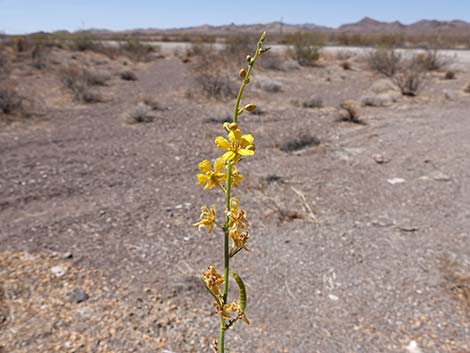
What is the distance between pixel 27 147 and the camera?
227 inches

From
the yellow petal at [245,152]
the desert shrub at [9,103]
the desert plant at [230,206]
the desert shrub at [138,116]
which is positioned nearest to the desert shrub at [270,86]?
the desert shrub at [138,116]

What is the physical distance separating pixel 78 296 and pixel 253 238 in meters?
1.52

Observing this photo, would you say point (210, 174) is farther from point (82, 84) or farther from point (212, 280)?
point (82, 84)

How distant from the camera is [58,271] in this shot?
294 centimetres

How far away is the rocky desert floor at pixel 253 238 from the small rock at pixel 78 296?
11mm

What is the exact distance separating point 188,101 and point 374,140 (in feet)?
15.3

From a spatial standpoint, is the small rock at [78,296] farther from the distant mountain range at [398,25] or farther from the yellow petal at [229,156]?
the distant mountain range at [398,25]

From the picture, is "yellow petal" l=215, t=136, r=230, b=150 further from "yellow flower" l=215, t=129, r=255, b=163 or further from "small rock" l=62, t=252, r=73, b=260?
"small rock" l=62, t=252, r=73, b=260

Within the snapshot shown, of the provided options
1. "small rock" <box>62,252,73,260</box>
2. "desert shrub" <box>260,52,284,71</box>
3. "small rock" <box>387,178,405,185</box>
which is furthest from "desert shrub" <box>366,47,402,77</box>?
"small rock" <box>62,252,73,260</box>

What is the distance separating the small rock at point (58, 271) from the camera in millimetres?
2902

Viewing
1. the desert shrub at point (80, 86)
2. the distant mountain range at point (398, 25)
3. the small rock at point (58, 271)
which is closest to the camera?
the small rock at point (58, 271)

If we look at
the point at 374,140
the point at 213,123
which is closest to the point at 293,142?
the point at 374,140

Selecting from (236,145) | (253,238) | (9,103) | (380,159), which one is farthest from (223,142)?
(9,103)

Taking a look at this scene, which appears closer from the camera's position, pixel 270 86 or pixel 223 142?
pixel 223 142
